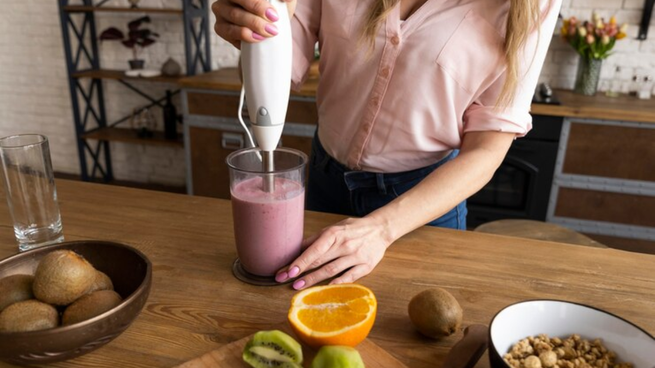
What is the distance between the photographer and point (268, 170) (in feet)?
2.84

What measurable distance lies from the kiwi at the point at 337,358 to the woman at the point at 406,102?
225mm

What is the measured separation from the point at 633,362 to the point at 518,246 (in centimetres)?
40

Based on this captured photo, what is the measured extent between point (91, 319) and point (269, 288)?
0.30m

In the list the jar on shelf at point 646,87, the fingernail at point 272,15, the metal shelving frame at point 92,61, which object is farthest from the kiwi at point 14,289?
the jar on shelf at point 646,87

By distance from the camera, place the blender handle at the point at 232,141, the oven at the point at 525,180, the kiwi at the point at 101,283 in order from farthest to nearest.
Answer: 1. the blender handle at the point at 232,141
2. the oven at the point at 525,180
3. the kiwi at the point at 101,283

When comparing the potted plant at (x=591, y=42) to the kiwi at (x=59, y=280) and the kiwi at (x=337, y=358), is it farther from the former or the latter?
the kiwi at (x=59, y=280)

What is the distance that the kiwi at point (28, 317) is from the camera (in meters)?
0.62

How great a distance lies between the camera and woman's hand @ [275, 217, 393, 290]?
33.8 inches

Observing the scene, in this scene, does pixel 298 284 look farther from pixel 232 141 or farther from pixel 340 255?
pixel 232 141

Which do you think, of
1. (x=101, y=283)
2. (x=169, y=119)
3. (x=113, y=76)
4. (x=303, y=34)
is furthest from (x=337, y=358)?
(x=113, y=76)

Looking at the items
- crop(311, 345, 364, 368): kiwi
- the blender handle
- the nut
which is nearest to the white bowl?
the nut

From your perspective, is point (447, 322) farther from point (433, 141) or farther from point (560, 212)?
point (560, 212)

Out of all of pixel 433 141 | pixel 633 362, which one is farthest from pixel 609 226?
pixel 633 362

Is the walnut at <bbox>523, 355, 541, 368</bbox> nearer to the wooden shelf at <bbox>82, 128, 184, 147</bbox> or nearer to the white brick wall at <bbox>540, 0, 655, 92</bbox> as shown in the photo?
the white brick wall at <bbox>540, 0, 655, 92</bbox>
